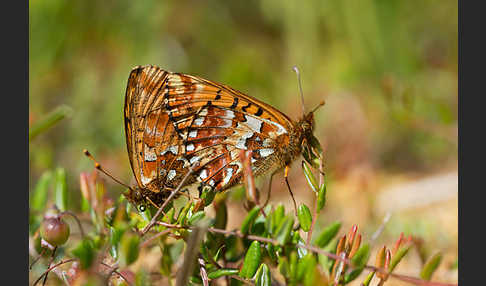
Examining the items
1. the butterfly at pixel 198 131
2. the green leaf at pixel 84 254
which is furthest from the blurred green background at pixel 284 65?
the green leaf at pixel 84 254

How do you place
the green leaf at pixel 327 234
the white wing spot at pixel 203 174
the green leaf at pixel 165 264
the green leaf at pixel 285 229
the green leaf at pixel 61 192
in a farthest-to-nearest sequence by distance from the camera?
the white wing spot at pixel 203 174 → the green leaf at pixel 61 192 → the green leaf at pixel 165 264 → the green leaf at pixel 327 234 → the green leaf at pixel 285 229

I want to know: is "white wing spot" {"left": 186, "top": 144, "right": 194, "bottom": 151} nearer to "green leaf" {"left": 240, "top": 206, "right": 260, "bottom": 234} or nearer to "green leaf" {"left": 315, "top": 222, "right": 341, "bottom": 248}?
"green leaf" {"left": 240, "top": 206, "right": 260, "bottom": 234}

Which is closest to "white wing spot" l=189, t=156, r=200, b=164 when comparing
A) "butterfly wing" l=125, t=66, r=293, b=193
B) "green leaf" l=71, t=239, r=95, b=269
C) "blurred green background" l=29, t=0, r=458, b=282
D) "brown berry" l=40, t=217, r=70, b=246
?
"butterfly wing" l=125, t=66, r=293, b=193

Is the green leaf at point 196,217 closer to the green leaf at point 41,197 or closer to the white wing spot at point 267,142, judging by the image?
the white wing spot at point 267,142

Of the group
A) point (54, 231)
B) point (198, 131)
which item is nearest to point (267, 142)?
point (198, 131)

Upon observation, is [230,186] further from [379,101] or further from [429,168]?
[379,101]

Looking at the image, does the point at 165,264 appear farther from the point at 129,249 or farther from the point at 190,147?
the point at 190,147

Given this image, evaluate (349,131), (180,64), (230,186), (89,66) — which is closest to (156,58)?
(180,64)
